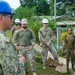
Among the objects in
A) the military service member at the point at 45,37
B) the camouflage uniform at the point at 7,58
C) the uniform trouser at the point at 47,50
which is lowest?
the uniform trouser at the point at 47,50

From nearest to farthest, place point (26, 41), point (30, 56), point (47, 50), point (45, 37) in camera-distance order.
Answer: point (30, 56)
point (26, 41)
point (45, 37)
point (47, 50)

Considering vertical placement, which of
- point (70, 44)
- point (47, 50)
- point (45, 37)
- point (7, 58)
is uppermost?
point (7, 58)

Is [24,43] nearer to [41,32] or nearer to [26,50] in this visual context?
[26,50]

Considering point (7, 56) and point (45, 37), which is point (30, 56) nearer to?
point (45, 37)

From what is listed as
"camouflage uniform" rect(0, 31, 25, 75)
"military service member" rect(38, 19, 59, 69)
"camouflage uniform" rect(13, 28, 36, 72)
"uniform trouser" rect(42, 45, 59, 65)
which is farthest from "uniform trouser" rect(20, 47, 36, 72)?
"camouflage uniform" rect(0, 31, 25, 75)

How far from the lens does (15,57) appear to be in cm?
354

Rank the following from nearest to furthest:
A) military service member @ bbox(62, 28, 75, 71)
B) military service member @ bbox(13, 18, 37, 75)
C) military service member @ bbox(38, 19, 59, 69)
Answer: military service member @ bbox(13, 18, 37, 75), military service member @ bbox(62, 28, 75, 71), military service member @ bbox(38, 19, 59, 69)

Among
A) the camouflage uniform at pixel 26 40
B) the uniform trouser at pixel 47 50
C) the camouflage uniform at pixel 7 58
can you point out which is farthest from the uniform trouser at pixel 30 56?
the camouflage uniform at pixel 7 58

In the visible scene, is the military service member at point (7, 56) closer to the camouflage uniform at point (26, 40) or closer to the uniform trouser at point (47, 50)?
the camouflage uniform at point (26, 40)

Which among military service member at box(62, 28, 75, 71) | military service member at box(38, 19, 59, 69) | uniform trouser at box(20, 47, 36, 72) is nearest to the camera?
uniform trouser at box(20, 47, 36, 72)

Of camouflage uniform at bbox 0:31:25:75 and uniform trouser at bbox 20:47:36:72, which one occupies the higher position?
camouflage uniform at bbox 0:31:25:75

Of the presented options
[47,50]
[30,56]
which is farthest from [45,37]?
[30,56]

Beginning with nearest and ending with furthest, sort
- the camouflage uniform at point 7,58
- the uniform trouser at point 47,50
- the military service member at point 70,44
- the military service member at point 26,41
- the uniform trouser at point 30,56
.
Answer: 1. the camouflage uniform at point 7,58
2. the uniform trouser at point 30,56
3. the military service member at point 26,41
4. the military service member at point 70,44
5. the uniform trouser at point 47,50

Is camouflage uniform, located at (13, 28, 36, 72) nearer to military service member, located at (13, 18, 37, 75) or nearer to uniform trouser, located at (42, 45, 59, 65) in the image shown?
military service member, located at (13, 18, 37, 75)
